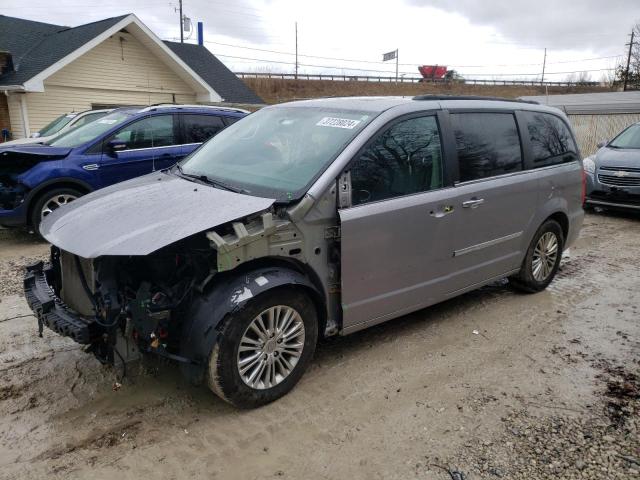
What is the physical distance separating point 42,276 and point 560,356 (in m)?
3.87

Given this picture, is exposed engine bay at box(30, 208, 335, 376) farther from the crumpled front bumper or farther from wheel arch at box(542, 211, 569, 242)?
wheel arch at box(542, 211, 569, 242)

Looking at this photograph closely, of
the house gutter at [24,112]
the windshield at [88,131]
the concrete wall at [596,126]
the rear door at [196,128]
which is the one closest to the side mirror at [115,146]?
the windshield at [88,131]

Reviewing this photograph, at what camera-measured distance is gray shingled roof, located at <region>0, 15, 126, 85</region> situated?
50.6 ft

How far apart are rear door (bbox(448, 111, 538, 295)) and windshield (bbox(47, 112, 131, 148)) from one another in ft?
17.5

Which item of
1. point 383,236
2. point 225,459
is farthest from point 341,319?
point 225,459

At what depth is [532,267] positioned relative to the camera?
5180mm

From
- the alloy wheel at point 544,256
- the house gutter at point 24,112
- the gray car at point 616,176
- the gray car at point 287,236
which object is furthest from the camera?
the house gutter at point 24,112

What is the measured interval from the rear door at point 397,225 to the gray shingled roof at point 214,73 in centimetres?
1686

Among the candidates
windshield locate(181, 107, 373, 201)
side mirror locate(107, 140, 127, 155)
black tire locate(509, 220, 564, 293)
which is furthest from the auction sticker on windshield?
side mirror locate(107, 140, 127, 155)

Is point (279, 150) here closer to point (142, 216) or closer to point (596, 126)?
point (142, 216)

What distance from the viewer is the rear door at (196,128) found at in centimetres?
798

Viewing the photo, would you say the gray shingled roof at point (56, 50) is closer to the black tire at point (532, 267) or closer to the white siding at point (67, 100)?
the white siding at point (67, 100)

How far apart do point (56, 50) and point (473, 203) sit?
1618 cm

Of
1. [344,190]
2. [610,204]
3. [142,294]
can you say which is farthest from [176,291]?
[610,204]
